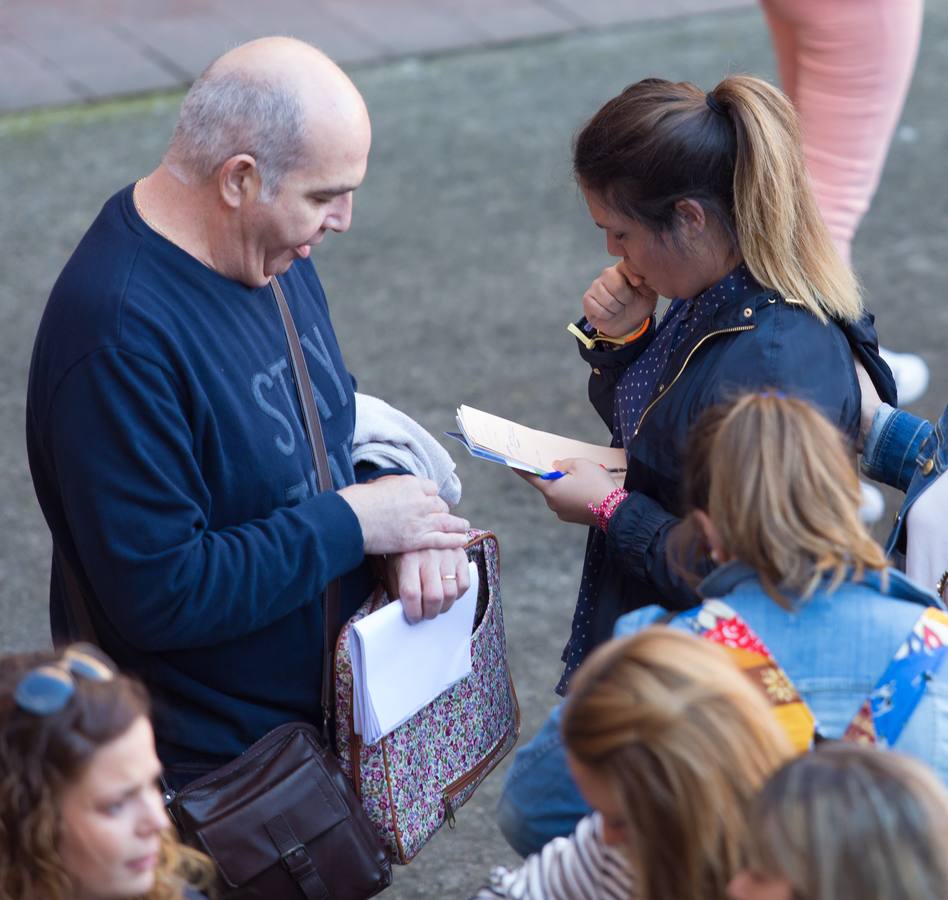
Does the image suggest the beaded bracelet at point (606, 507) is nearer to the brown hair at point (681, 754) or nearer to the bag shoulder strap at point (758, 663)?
the bag shoulder strap at point (758, 663)

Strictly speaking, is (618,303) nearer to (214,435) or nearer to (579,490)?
(579,490)

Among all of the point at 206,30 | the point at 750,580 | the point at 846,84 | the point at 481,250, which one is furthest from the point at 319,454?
the point at 206,30

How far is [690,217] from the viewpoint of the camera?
2391 millimetres

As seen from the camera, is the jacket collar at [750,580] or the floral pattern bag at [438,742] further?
the floral pattern bag at [438,742]

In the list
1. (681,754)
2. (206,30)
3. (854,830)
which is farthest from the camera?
(206,30)

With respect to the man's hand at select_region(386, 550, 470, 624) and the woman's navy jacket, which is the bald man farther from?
the woman's navy jacket

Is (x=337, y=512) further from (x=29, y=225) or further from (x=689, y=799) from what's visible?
(x=29, y=225)

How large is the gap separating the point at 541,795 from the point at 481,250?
398cm

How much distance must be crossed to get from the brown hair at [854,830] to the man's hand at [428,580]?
3.14 feet

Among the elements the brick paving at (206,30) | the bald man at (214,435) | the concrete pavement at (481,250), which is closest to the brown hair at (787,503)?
the bald man at (214,435)

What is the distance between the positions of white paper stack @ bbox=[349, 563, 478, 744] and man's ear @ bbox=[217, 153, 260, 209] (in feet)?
2.31

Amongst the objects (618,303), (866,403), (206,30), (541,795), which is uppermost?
(206,30)

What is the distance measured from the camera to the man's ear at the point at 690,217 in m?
2.37

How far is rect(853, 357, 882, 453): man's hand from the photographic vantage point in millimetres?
2572
